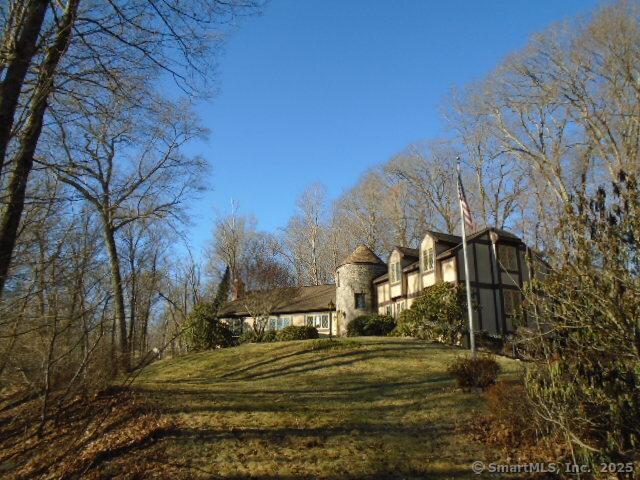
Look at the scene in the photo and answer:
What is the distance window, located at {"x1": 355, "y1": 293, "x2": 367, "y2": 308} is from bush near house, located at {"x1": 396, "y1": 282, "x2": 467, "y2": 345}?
801 cm

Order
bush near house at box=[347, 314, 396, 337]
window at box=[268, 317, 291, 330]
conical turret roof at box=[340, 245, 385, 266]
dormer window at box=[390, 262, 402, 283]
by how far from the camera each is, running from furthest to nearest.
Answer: window at box=[268, 317, 291, 330], conical turret roof at box=[340, 245, 385, 266], dormer window at box=[390, 262, 402, 283], bush near house at box=[347, 314, 396, 337]

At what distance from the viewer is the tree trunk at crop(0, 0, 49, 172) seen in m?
5.21

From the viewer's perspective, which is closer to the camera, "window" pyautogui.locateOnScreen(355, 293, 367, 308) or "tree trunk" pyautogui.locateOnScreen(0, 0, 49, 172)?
"tree trunk" pyautogui.locateOnScreen(0, 0, 49, 172)

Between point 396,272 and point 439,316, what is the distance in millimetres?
7911

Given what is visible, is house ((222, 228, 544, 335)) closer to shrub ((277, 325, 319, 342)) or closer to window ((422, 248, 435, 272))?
window ((422, 248, 435, 272))

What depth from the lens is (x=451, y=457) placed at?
8.19m

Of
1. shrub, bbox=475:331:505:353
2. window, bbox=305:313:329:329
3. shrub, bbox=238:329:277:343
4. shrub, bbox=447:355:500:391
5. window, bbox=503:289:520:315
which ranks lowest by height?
shrub, bbox=447:355:500:391

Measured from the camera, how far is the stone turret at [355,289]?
31.8 m

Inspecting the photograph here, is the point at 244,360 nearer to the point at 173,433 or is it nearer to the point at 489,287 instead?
the point at 173,433

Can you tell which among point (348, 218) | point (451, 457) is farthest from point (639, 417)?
point (348, 218)

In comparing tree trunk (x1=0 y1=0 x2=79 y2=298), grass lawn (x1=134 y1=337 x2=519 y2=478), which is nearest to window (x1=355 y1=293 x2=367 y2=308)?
grass lawn (x1=134 y1=337 x2=519 y2=478)

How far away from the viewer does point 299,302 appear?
37.0 m

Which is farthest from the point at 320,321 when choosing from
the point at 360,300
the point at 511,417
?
the point at 511,417

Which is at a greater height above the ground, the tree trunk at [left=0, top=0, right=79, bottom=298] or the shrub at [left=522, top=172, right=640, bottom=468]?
the tree trunk at [left=0, top=0, right=79, bottom=298]
